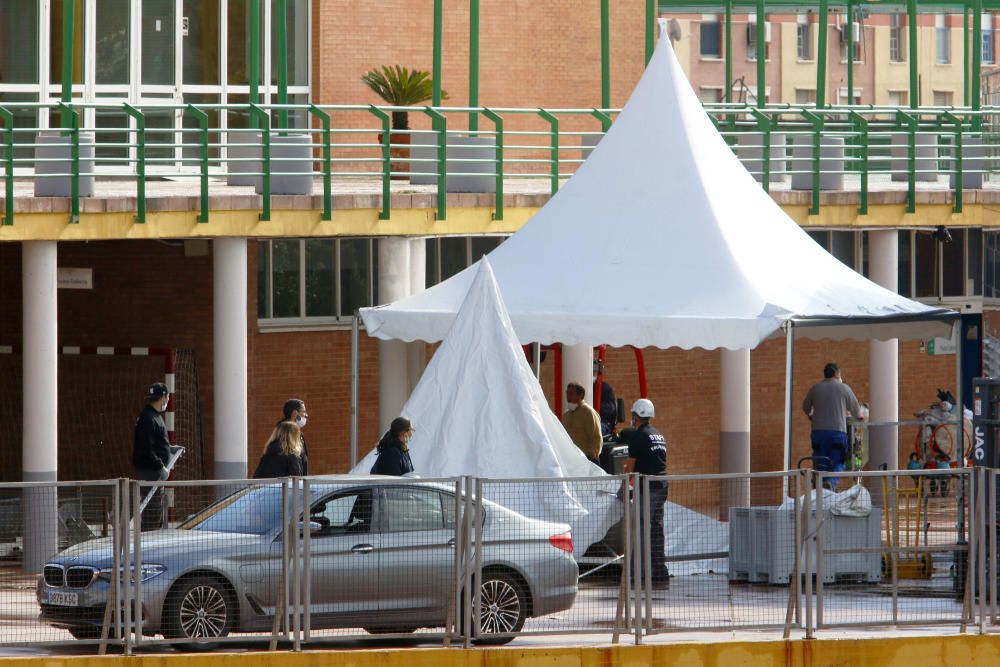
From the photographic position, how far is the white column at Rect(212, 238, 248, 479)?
2080cm

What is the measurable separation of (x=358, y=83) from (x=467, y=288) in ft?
33.0

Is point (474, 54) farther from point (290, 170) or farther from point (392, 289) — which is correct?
point (290, 170)

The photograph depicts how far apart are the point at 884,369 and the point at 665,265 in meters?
8.29

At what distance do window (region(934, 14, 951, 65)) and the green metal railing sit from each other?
44.7 metres

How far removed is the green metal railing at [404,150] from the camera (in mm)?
20359

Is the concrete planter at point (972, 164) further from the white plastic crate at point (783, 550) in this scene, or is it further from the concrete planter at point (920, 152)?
the white plastic crate at point (783, 550)

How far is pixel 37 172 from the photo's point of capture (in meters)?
19.9

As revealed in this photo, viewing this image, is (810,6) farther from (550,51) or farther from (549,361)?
(549,361)

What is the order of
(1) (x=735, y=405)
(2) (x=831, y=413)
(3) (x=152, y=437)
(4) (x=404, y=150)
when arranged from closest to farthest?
(3) (x=152, y=437) < (2) (x=831, y=413) < (1) (x=735, y=405) < (4) (x=404, y=150)

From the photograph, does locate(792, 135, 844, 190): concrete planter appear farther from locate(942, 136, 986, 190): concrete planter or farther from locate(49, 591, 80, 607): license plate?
locate(49, 591, 80, 607): license plate

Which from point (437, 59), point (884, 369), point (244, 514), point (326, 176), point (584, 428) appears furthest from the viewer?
point (437, 59)

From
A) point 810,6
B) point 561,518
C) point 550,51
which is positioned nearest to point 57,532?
point 561,518

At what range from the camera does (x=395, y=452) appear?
1563 centimetres

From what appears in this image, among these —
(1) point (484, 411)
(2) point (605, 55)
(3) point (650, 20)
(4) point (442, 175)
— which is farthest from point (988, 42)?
(1) point (484, 411)
